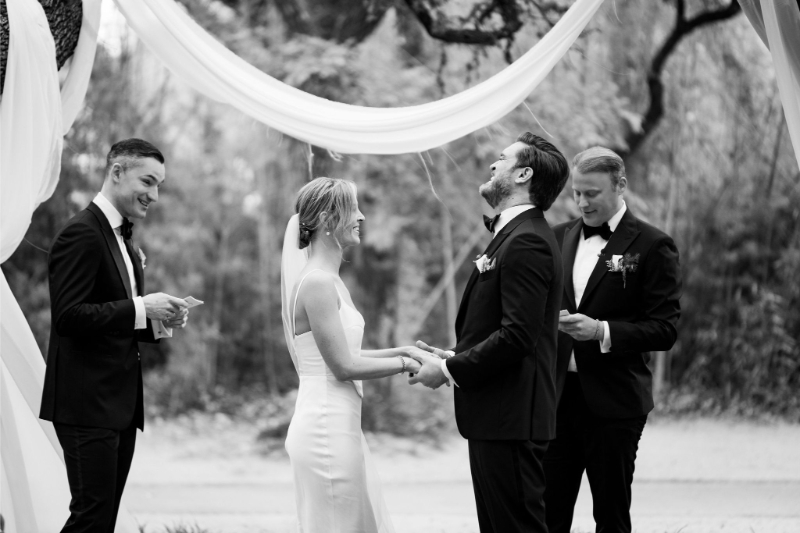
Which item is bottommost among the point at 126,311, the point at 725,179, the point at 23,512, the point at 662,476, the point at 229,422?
the point at 662,476

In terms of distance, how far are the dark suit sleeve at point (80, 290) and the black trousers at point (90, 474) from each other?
388 millimetres

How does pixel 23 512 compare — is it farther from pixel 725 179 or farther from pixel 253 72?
pixel 725 179

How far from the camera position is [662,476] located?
8156 mm

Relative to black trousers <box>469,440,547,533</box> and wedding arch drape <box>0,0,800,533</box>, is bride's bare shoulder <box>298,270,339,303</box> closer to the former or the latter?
black trousers <box>469,440,547,533</box>

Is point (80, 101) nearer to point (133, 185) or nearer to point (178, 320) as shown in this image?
point (133, 185)

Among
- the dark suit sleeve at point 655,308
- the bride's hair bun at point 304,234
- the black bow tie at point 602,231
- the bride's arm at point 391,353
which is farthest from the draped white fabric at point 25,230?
the dark suit sleeve at point 655,308

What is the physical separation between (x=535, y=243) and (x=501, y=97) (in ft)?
3.48

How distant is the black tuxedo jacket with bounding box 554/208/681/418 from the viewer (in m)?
3.53

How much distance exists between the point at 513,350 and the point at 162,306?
4.43 ft

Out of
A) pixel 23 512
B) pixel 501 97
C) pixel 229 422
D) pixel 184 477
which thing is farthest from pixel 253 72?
pixel 229 422

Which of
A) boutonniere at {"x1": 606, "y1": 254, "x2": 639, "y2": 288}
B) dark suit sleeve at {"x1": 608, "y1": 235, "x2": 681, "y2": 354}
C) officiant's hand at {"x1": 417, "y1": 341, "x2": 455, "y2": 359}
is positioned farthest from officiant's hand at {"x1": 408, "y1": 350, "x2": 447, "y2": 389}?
boutonniere at {"x1": 606, "y1": 254, "x2": 639, "y2": 288}

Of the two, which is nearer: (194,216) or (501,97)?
(501,97)

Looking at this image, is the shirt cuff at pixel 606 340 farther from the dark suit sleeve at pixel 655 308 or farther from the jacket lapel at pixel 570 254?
the jacket lapel at pixel 570 254

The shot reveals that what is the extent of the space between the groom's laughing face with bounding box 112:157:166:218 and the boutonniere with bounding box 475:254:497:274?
4.30ft
